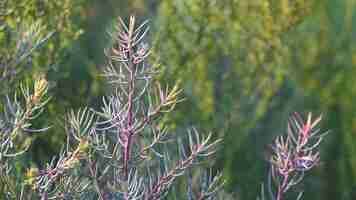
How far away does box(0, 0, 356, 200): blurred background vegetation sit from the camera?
5.83 feet

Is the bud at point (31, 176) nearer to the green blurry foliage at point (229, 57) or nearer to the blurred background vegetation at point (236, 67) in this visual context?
the blurred background vegetation at point (236, 67)

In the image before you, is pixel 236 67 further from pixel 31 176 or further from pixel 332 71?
pixel 31 176

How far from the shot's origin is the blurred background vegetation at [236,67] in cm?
178

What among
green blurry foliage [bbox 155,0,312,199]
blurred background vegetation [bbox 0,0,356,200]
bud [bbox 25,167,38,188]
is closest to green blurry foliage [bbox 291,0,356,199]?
blurred background vegetation [bbox 0,0,356,200]

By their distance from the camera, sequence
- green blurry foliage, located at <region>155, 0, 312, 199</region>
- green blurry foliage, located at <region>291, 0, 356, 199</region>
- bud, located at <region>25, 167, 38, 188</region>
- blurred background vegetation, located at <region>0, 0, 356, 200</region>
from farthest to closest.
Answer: green blurry foliage, located at <region>291, 0, 356, 199</region>
green blurry foliage, located at <region>155, 0, 312, 199</region>
blurred background vegetation, located at <region>0, 0, 356, 200</region>
bud, located at <region>25, 167, 38, 188</region>

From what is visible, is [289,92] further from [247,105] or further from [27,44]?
[27,44]

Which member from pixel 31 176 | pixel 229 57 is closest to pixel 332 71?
pixel 229 57

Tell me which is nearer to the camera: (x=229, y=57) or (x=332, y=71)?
(x=229, y=57)

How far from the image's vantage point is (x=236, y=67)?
6.92ft

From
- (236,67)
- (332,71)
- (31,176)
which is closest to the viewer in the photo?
(31,176)

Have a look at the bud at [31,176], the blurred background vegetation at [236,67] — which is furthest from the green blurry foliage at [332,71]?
the bud at [31,176]

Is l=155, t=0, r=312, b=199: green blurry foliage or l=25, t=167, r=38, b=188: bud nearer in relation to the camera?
l=25, t=167, r=38, b=188: bud

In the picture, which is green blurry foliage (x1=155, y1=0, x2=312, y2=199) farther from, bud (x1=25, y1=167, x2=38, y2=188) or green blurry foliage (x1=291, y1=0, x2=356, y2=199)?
bud (x1=25, y1=167, x2=38, y2=188)

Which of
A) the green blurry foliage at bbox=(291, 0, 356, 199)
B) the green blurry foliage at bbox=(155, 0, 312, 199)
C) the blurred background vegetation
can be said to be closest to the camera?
the blurred background vegetation
